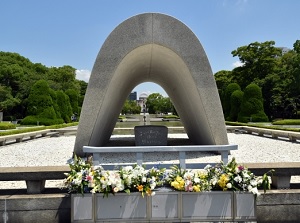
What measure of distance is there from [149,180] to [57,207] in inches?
52.8

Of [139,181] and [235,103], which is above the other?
Result: [235,103]

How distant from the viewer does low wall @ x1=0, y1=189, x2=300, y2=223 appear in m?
3.99

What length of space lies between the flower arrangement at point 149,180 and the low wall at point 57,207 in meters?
0.40

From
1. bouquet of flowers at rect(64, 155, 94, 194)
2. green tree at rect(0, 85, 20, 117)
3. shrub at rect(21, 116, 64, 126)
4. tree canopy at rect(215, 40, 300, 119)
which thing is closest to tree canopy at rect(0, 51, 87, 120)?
green tree at rect(0, 85, 20, 117)

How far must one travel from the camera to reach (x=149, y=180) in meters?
3.71

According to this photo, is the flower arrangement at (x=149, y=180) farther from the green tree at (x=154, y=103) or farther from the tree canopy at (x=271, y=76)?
the green tree at (x=154, y=103)

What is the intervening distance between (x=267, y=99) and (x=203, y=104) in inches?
1308

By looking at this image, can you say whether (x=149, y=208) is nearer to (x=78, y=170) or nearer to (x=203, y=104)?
(x=78, y=170)

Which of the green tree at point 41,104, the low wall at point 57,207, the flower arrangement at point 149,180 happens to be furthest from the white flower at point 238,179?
the green tree at point 41,104

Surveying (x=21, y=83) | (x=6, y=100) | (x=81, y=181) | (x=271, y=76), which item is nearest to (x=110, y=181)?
(x=81, y=181)

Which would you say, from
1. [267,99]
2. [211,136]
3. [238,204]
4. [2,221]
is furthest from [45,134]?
[267,99]

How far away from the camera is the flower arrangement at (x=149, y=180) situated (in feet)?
12.0

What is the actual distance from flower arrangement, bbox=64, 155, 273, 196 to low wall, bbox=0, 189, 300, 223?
0.40 meters

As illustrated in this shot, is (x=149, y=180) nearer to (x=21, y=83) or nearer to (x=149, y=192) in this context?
(x=149, y=192)
